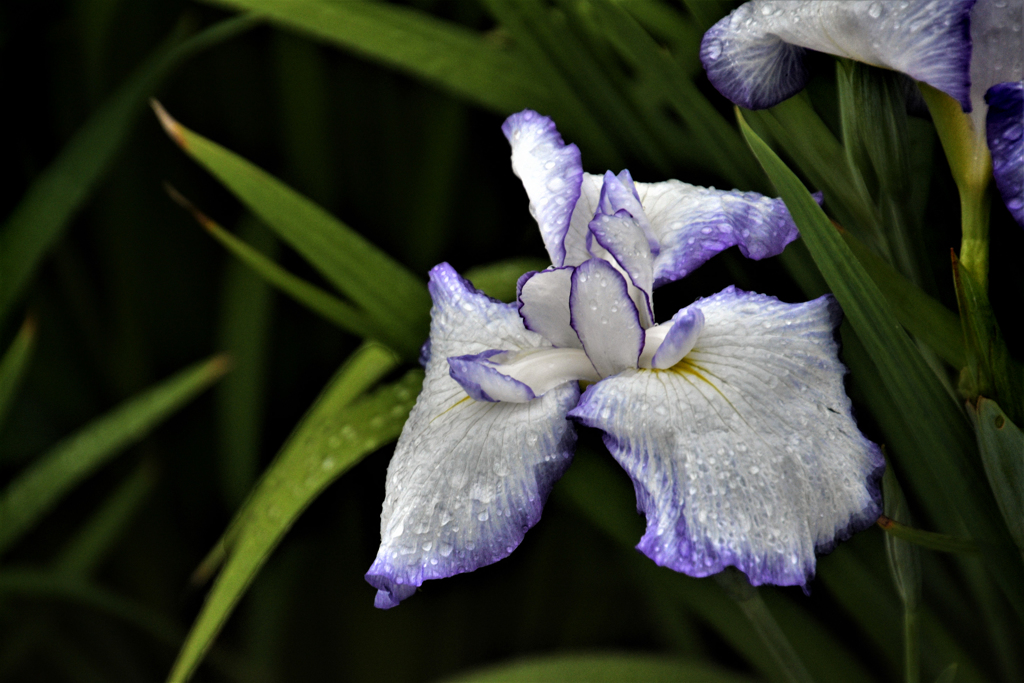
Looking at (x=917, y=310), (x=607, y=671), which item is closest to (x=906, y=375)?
(x=917, y=310)

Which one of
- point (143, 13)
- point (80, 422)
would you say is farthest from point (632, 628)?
point (143, 13)

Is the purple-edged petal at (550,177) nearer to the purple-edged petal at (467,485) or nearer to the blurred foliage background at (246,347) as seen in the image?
the purple-edged petal at (467,485)

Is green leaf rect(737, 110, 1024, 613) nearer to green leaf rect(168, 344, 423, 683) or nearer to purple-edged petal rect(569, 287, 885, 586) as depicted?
purple-edged petal rect(569, 287, 885, 586)

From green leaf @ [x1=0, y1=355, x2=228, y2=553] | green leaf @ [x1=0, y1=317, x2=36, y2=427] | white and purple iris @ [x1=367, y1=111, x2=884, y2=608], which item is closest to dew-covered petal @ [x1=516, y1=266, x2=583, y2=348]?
white and purple iris @ [x1=367, y1=111, x2=884, y2=608]

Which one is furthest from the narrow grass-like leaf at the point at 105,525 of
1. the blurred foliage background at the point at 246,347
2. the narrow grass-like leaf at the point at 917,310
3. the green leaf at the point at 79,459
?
the narrow grass-like leaf at the point at 917,310

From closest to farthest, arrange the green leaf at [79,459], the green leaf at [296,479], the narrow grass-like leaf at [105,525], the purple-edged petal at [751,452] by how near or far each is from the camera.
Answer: the purple-edged petal at [751,452] → the green leaf at [296,479] → the green leaf at [79,459] → the narrow grass-like leaf at [105,525]

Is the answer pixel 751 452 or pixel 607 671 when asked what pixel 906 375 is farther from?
pixel 607 671

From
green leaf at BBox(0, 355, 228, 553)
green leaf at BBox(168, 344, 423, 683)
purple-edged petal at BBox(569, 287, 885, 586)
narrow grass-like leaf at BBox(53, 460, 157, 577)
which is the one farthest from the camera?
narrow grass-like leaf at BBox(53, 460, 157, 577)
